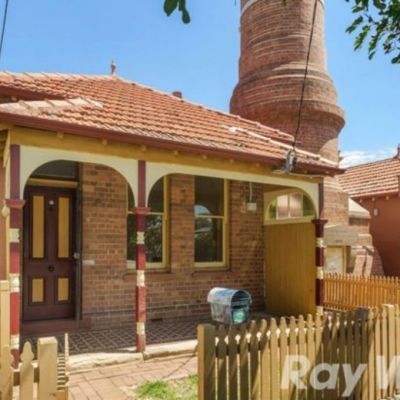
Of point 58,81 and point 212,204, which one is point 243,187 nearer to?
point 212,204

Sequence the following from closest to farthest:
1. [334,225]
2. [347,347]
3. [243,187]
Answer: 1. [347,347]
2. [243,187]
3. [334,225]

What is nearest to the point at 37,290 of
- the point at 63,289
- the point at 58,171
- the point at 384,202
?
the point at 63,289

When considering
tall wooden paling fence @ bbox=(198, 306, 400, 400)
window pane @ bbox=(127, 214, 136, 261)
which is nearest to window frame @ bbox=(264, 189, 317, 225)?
window pane @ bbox=(127, 214, 136, 261)

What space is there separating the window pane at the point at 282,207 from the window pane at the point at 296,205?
7.4 inches

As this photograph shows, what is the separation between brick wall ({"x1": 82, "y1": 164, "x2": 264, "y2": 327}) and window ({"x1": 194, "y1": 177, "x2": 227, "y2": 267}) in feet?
0.67

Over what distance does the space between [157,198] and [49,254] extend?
8.21 ft

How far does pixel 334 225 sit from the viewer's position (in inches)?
516

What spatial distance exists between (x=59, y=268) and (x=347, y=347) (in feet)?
17.7

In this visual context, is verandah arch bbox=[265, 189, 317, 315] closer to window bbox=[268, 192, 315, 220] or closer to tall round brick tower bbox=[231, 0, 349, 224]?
window bbox=[268, 192, 315, 220]

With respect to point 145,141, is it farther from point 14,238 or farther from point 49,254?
point 49,254

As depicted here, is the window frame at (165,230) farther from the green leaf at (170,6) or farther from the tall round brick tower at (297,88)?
the green leaf at (170,6)

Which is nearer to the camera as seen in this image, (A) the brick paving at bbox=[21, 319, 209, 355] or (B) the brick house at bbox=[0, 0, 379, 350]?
(B) the brick house at bbox=[0, 0, 379, 350]

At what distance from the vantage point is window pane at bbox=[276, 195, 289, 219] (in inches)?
403

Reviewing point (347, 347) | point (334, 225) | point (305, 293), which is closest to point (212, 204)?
point (305, 293)
